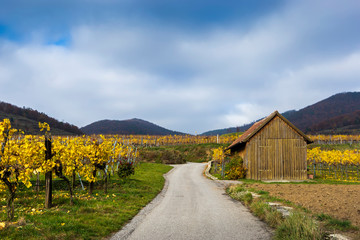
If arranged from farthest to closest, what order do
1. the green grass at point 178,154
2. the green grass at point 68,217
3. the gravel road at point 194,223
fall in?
1. the green grass at point 178,154
2. the gravel road at point 194,223
3. the green grass at point 68,217

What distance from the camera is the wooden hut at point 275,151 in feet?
81.6

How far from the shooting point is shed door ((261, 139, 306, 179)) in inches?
979

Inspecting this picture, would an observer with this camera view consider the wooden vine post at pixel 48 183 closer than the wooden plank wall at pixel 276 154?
Yes

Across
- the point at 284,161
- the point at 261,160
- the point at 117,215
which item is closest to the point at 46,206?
the point at 117,215

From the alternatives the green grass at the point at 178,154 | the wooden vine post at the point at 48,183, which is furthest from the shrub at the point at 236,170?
the green grass at the point at 178,154

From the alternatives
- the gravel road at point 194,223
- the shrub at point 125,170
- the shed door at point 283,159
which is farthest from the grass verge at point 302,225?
the shed door at point 283,159

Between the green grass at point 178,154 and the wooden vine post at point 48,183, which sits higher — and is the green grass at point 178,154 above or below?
below

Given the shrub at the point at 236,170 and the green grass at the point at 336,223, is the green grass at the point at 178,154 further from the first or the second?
the green grass at the point at 336,223

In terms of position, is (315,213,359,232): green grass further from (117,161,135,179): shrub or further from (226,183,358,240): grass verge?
(117,161,135,179): shrub

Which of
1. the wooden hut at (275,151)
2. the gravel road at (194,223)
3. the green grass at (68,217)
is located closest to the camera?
the green grass at (68,217)

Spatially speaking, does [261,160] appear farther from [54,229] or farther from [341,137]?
[341,137]

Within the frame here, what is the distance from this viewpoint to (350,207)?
907 cm

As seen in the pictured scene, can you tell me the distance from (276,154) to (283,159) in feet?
3.08

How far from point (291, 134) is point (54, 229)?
2453cm
